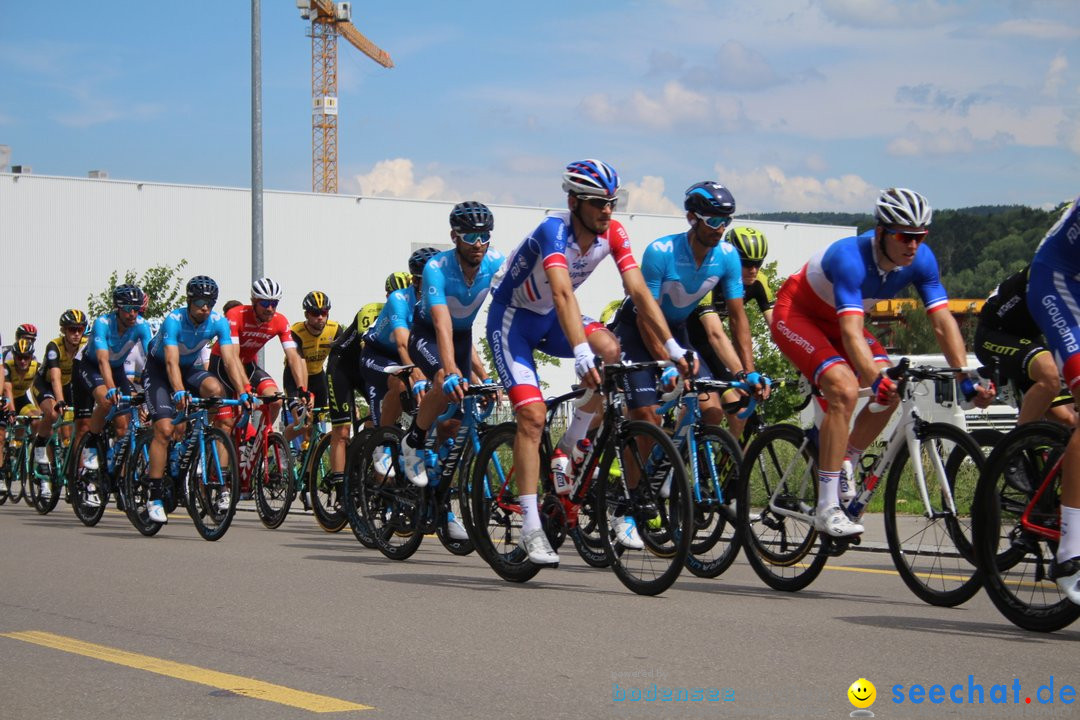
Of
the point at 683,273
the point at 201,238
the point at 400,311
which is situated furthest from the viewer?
the point at 201,238

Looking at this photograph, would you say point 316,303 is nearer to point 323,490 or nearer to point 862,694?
point 323,490

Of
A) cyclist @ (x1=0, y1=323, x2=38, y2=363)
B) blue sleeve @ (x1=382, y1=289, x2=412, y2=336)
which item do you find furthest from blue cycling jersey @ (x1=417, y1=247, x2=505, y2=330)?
cyclist @ (x1=0, y1=323, x2=38, y2=363)

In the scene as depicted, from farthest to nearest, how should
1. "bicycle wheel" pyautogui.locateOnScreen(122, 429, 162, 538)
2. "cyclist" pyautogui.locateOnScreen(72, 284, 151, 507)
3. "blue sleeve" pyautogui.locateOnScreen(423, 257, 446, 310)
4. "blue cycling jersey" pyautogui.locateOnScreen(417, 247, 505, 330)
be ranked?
"cyclist" pyautogui.locateOnScreen(72, 284, 151, 507) < "bicycle wheel" pyautogui.locateOnScreen(122, 429, 162, 538) < "blue cycling jersey" pyautogui.locateOnScreen(417, 247, 505, 330) < "blue sleeve" pyautogui.locateOnScreen(423, 257, 446, 310)

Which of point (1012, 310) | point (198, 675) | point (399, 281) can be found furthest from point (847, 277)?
point (399, 281)

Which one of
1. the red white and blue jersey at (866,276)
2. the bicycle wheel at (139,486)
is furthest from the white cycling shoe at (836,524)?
the bicycle wheel at (139,486)

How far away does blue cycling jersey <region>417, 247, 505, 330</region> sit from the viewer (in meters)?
10.1

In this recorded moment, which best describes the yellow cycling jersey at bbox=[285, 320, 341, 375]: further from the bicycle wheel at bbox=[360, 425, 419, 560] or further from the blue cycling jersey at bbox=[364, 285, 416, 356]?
the bicycle wheel at bbox=[360, 425, 419, 560]

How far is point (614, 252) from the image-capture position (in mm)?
8180

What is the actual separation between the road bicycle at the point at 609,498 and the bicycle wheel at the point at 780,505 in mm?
728

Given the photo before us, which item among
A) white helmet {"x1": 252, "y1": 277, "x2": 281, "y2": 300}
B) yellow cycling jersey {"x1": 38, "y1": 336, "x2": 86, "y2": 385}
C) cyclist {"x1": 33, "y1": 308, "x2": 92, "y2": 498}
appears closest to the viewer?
white helmet {"x1": 252, "y1": 277, "x2": 281, "y2": 300}

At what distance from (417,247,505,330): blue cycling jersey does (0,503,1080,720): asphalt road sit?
1.91 metres

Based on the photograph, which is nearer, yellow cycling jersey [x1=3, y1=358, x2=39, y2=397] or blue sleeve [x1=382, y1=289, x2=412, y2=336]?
blue sleeve [x1=382, y1=289, x2=412, y2=336]

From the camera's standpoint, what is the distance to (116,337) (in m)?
14.7

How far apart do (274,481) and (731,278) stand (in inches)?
205
